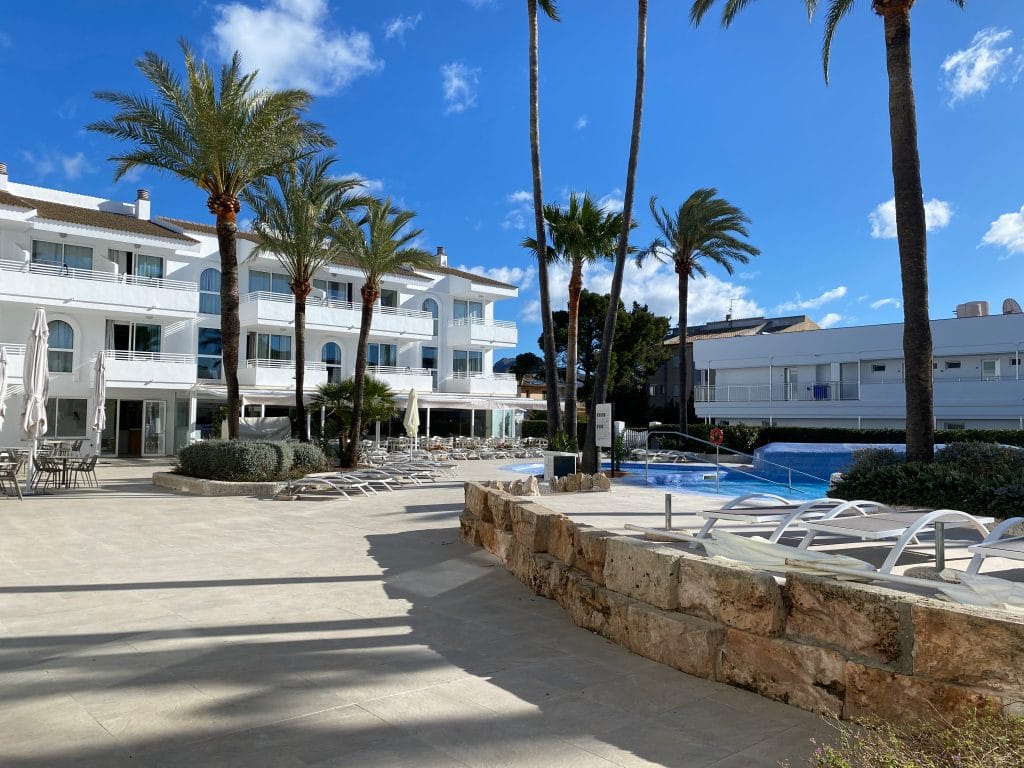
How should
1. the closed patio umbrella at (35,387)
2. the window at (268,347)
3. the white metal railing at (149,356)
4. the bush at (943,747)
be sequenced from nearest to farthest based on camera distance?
the bush at (943,747)
the closed patio umbrella at (35,387)
the white metal railing at (149,356)
the window at (268,347)

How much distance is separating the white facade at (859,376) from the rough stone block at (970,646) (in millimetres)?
33024

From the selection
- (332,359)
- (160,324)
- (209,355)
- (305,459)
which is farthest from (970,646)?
(332,359)

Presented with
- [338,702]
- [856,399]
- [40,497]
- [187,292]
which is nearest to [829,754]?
[338,702]

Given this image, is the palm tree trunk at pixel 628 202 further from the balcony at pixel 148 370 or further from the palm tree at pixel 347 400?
the balcony at pixel 148 370

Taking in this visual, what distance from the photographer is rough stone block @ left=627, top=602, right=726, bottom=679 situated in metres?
4.67

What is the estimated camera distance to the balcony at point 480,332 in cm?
4016

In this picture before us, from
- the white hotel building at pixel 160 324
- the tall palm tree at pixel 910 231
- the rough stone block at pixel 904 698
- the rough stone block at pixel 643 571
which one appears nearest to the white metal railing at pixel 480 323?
the white hotel building at pixel 160 324

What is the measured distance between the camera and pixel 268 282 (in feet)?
111

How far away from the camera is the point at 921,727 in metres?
3.43

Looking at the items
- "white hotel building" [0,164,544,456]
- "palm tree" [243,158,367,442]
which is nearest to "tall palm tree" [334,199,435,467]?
"palm tree" [243,158,367,442]

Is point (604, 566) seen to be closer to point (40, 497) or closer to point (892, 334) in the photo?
point (40, 497)

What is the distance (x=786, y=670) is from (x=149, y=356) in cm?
2882

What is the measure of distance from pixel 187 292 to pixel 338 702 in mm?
27802

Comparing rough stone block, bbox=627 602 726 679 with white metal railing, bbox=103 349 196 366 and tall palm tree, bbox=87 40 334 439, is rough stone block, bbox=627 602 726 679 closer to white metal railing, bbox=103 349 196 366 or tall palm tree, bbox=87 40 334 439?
tall palm tree, bbox=87 40 334 439
